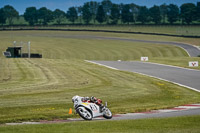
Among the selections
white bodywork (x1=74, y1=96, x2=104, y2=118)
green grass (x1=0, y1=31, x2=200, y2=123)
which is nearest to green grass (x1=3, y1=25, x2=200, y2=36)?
green grass (x1=0, y1=31, x2=200, y2=123)

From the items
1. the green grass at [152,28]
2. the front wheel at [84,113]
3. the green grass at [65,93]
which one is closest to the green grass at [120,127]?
the front wheel at [84,113]

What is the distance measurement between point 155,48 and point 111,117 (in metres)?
67.7

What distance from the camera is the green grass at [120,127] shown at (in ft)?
43.5

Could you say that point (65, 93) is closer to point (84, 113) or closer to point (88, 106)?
point (84, 113)

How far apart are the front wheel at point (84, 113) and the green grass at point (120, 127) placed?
28.6 inches

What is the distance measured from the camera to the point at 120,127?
13.9 m

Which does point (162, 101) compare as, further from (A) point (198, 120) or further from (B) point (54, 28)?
(B) point (54, 28)

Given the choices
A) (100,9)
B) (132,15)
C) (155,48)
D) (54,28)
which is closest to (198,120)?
(155,48)

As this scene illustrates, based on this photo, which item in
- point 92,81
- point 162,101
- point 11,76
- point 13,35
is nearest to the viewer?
point 162,101

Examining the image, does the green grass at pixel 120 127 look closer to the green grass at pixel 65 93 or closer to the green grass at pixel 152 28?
the green grass at pixel 65 93

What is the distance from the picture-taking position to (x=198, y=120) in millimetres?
15508

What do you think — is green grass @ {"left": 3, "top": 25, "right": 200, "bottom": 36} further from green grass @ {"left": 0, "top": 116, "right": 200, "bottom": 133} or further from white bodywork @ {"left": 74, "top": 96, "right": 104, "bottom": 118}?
green grass @ {"left": 0, "top": 116, "right": 200, "bottom": 133}

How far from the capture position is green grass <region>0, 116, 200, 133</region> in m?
13.3

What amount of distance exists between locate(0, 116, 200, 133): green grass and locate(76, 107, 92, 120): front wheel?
725 millimetres
